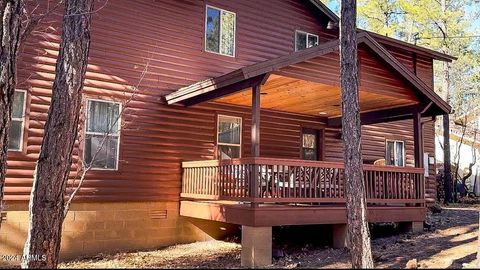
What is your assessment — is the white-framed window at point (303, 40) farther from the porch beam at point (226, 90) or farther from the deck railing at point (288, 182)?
the deck railing at point (288, 182)

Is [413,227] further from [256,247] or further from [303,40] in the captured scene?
[303,40]

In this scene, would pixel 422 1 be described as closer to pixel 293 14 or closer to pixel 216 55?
pixel 293 14

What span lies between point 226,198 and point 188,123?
8.88ft

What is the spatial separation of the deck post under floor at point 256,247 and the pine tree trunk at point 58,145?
311 cm

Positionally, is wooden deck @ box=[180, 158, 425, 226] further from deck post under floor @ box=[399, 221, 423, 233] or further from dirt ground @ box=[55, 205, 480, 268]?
dirt ground @ box=[55, 205, 480, 268]

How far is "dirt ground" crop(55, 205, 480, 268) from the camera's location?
7159 mm

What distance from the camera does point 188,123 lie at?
1062 cm

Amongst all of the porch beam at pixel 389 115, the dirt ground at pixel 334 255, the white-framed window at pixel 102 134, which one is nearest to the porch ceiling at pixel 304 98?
the porch beam at pixel 389 115

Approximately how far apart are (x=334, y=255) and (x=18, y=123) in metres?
6.46

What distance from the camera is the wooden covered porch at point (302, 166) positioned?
8062 mm

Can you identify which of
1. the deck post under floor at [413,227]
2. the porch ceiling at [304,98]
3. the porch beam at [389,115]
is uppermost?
the porch ceiling at [304,98]

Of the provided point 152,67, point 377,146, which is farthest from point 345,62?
point 377,146

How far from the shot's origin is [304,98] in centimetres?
1045

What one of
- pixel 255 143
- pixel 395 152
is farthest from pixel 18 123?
pixel 395 152
